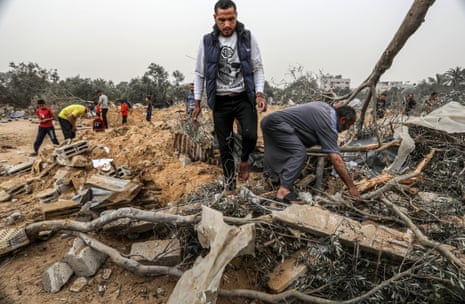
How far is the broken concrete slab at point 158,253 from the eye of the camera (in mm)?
1824

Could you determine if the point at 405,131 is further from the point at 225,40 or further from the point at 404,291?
the point at 225,40

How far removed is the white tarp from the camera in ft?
10.3

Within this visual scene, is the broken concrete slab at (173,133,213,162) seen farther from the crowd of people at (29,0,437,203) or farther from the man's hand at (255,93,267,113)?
the man's hand at (255,93,267,113)

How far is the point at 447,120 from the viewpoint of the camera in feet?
10.5

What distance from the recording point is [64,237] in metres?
2.10

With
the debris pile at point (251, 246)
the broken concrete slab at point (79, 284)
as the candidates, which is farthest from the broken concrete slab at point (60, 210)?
the broken concrete slab at point (79, 284)

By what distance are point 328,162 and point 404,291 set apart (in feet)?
5.10

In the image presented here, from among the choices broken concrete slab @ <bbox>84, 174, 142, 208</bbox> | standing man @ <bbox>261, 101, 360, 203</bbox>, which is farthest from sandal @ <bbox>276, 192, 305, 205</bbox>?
broken concrete slab @ <bbox>84, 174, 142, 208</bbox>

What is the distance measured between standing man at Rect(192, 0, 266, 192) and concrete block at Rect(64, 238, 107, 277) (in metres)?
1.12

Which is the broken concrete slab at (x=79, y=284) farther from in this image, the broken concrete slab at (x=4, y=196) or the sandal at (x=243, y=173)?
the broken concrete slab at (x=4, y=196)

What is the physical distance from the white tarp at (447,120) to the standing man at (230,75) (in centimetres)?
232

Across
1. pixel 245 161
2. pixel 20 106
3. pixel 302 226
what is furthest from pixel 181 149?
pixel 20 106

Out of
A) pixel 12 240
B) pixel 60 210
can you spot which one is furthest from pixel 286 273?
pixel 60 210

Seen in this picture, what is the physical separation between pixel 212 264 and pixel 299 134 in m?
1.48
